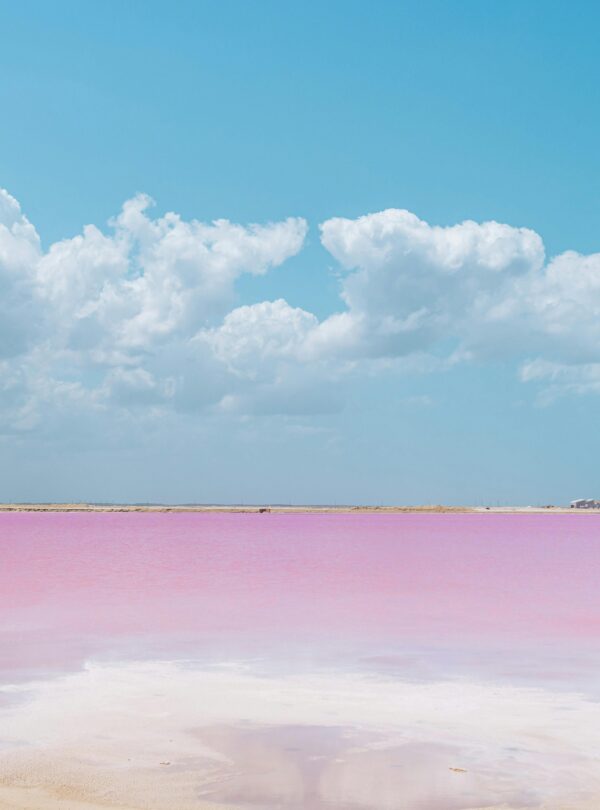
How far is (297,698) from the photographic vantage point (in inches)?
436

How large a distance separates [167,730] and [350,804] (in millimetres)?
2802

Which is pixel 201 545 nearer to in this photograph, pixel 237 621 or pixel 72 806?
pixel 237 621

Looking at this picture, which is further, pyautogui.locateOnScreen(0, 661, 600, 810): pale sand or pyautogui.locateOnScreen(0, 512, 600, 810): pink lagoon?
pyautogui.locateOnScreen(0, 512, 600, 810): pink lagoon

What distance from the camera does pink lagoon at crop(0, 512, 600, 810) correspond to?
25.2 feet

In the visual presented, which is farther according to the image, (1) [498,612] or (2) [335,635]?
(1) [498,612]

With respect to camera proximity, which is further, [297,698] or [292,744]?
[297,698]

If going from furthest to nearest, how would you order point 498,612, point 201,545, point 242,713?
point 201,545 → point 498,612 → point 242,713

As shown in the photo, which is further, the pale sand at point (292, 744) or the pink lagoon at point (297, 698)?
the pink lagoon at point (297, 698)

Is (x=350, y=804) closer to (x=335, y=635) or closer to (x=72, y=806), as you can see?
(x=72, y=806)

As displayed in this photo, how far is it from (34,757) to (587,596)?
19378 mm

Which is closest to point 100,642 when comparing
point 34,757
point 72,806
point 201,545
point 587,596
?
point 34,757

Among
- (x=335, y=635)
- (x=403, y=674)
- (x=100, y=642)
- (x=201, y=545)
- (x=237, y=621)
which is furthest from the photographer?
(x=201, y=545)

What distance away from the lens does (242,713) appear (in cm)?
1025

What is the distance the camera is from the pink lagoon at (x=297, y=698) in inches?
303
